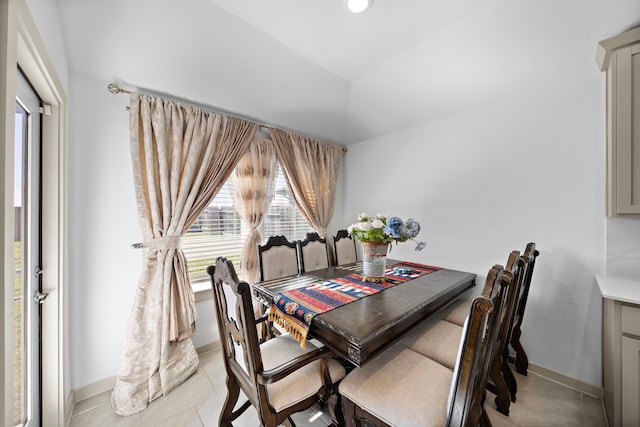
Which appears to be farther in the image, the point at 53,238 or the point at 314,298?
the point at 314,298

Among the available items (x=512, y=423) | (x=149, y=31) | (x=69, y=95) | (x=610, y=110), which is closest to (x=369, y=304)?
(x=512, y=423)

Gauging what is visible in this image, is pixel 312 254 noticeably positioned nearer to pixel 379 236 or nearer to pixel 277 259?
pixel 277 259

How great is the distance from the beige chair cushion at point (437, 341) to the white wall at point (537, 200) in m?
0.93

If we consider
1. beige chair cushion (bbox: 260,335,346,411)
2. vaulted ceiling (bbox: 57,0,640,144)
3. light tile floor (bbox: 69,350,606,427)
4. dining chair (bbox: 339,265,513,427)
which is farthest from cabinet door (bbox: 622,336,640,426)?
vaulted ceiling (bbox: 57,0,640,144)

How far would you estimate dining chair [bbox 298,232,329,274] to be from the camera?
2.34m

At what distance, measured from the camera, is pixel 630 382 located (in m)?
1.25

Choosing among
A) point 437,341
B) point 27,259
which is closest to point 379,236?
point 437,341

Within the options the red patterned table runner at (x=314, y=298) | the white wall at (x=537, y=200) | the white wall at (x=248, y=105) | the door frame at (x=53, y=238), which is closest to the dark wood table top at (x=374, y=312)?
the red patterned table runner at (x=314, y=298)

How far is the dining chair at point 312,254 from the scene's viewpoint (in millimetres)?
2345

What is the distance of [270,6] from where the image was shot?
5.32ft

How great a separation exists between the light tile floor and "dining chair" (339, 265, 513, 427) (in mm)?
574

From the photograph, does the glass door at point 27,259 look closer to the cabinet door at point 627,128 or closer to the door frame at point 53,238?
the door frame at point 53,238

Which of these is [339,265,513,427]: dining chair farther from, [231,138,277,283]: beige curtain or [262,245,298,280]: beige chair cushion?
[231,138,277,283]: beige curtain

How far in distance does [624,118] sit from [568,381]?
1.98 m
